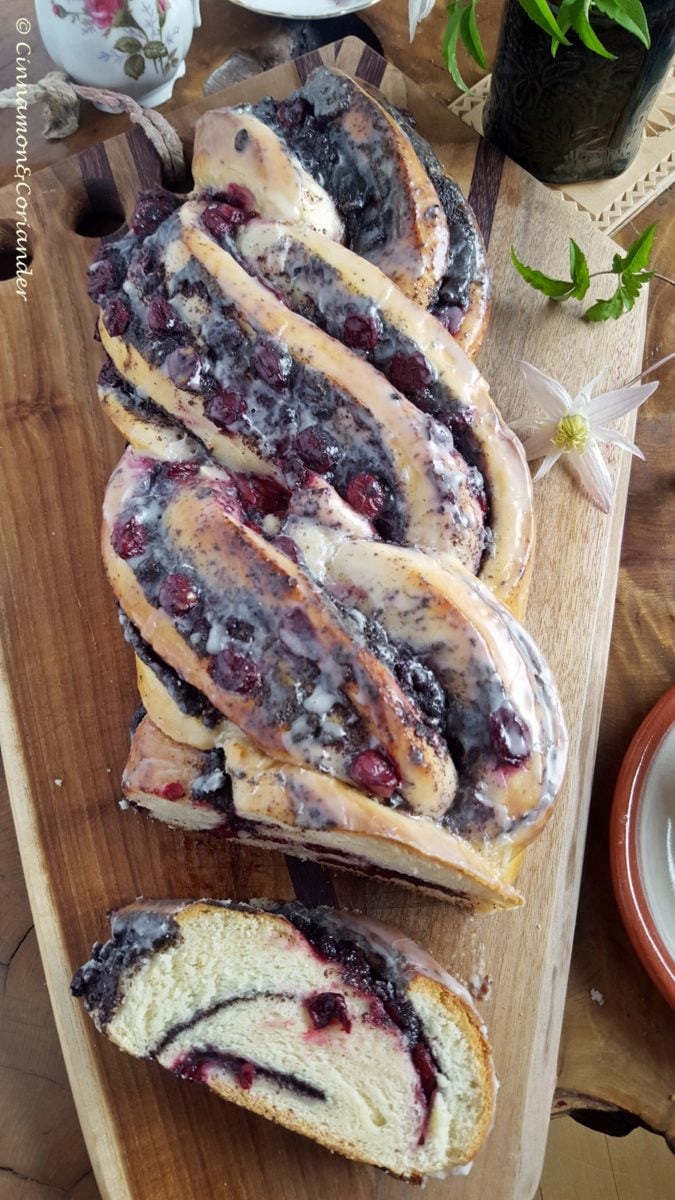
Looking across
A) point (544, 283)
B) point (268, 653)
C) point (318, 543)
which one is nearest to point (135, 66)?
point (544, 283)

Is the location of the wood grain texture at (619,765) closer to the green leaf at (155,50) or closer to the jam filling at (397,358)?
the jam filling at (397,358)

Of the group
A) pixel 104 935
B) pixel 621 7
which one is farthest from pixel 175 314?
pixel 104 935

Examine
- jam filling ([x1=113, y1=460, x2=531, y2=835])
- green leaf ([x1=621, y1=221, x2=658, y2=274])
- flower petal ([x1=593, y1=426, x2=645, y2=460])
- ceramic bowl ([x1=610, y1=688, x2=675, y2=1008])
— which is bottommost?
ceramic bowl ([x1=610, y1=688, x2=675, y2=1008])

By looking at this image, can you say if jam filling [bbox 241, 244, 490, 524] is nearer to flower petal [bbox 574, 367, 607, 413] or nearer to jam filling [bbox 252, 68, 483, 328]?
jam filling [bbox 252, 68, 483, 328]

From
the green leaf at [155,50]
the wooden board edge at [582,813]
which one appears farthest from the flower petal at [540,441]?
the green leaf at [155,50]

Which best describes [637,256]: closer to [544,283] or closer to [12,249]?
[544,283]

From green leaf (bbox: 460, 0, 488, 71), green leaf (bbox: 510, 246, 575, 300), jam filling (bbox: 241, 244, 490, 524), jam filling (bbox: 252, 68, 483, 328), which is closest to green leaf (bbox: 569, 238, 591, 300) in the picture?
green leaf (bbox: 510, 246, 575, 300)

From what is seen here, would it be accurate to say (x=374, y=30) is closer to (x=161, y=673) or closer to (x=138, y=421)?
(x=138, y=421)

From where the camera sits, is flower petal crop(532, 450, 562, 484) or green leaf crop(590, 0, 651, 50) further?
flower petal crop(532, 450, 562, 484)
